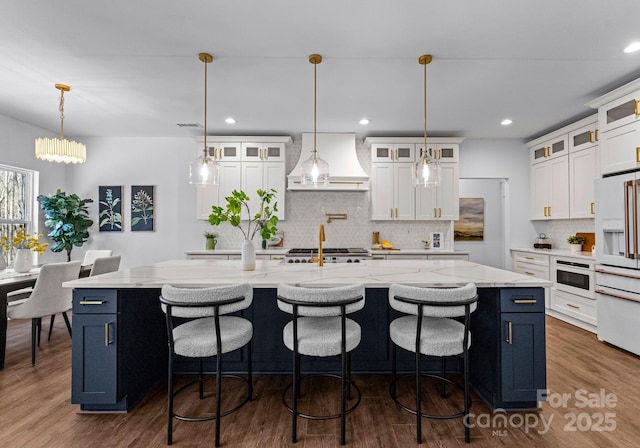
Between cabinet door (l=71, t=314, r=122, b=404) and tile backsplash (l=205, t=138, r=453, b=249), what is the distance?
321 centimetres

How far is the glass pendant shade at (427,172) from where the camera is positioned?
9.14 feet

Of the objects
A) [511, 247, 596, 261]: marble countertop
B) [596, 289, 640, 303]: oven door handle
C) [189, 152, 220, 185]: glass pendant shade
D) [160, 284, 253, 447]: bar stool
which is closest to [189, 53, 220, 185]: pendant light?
[189, 152, 220, 185]: glass pendant shade

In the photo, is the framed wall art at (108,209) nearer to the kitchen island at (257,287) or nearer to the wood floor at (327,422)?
the wood floor at (327,422)

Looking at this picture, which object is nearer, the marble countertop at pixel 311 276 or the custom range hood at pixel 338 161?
the marble countertop at pixel 311 276

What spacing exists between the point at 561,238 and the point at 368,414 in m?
4.66

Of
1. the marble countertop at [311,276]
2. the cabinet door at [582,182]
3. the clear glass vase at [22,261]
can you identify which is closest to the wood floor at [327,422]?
the marble countertop at [311,276]

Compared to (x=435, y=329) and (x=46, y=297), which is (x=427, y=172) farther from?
(x=46, y=297)

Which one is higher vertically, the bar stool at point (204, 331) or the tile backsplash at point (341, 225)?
the tile backsplash at point (341, 225)

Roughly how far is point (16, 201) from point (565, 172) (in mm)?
8064

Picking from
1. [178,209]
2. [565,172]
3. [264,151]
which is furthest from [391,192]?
[178,209]

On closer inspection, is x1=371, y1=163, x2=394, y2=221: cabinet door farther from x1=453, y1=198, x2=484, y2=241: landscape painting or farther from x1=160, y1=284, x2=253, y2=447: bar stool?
x1=160, y1=284, x2=253, y2=447: bar stool

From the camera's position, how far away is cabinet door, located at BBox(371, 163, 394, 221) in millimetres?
4934

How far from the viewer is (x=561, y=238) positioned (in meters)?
4.93

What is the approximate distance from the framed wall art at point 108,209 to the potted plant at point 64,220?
0.41 m
